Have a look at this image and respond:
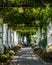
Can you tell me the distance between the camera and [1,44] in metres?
34.4

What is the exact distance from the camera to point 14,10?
2773 centimetres

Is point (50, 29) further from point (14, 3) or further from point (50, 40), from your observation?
point (14, 3)

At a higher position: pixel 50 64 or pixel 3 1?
pixel 3 1

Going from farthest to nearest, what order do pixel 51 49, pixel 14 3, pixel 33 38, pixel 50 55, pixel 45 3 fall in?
pixel 33 38, pixel 51 49, pixel 50 55, pixel 14 3, pixel 45 3

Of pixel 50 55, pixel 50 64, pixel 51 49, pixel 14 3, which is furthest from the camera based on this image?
pixel 51 49

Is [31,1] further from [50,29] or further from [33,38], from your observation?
[33,38]

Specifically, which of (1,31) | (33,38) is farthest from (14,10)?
(33,38)

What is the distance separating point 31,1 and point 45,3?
42.1 inches

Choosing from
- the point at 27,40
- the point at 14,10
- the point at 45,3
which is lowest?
the point at 27,40

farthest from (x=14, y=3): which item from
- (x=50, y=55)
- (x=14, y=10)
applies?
(x=50, y=55)

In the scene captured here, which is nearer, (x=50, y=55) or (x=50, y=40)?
(x=50, y=55)

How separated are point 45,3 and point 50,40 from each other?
1413 centimetres

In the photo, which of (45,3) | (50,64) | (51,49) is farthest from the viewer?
(51,49)

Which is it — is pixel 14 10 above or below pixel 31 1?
below
